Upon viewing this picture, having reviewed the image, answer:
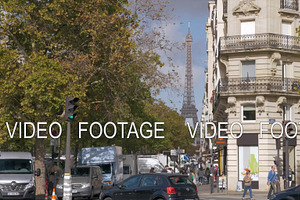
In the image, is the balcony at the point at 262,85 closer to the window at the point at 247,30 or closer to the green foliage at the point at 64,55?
the window at the point at 247,30

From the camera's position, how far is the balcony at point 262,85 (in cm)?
4353

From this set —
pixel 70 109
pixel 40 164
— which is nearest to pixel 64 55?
pixel 40 164

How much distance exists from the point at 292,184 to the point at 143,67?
1735 cm

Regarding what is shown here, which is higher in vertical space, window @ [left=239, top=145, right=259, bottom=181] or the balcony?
the balcony

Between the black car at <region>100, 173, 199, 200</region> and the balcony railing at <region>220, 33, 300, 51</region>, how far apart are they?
2367 cm

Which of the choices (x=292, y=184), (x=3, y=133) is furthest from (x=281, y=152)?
(x=3, y=133)

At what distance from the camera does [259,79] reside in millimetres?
43688

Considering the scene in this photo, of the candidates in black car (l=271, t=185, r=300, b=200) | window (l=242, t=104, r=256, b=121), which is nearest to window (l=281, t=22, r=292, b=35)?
window (l=242, t=104, r=256, b=121)

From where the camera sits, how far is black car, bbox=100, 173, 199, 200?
21.2m

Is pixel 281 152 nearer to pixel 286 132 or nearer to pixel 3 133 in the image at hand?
pixel 286 132

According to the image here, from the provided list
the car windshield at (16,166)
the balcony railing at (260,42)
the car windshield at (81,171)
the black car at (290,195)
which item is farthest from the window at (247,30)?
the black car at (290,195)

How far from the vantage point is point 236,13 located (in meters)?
45.4

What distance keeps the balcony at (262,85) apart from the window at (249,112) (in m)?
1.25

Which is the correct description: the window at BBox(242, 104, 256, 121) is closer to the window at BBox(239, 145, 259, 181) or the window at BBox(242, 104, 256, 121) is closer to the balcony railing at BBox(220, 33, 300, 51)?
the window at BBox(239, 145, 259, 181)
